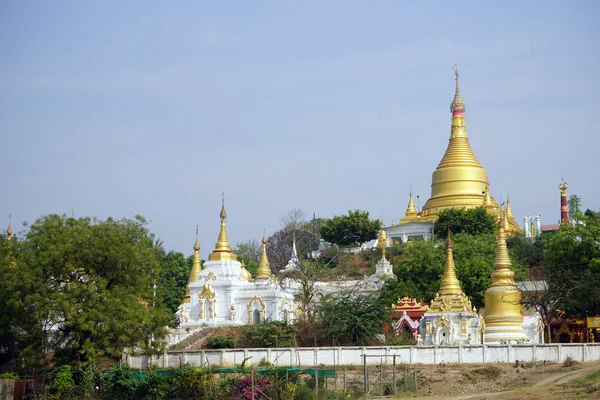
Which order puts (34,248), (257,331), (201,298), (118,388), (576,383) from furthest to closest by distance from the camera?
(201,298)
(257,331)
(34,248)
(118,388)
(576,383)

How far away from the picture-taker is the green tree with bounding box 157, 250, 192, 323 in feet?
258

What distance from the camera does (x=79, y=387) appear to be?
150 feet

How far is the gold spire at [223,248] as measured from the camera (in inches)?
2665

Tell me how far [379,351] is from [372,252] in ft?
144

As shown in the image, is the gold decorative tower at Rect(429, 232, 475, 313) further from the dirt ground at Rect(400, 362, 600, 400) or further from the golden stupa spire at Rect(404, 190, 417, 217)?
the golden stupa spire at Rect(404, 190, 417, 217)

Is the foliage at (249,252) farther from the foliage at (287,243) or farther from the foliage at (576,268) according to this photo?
the foliage at (576,268)

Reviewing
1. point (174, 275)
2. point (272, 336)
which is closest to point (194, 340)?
point (272, 336)

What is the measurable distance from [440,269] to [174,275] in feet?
72.8

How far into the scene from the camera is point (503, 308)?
55750 millimetres

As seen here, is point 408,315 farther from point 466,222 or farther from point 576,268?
point 466,222

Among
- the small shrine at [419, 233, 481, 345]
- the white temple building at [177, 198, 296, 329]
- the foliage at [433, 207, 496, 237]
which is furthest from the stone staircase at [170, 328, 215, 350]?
the foliage at [433, 207, 496, 237]

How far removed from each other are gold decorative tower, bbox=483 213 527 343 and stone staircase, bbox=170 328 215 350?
1427 centimetres

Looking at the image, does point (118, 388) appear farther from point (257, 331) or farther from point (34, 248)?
point (257, 331)

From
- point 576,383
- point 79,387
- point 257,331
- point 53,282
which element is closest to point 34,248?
point 53,282
